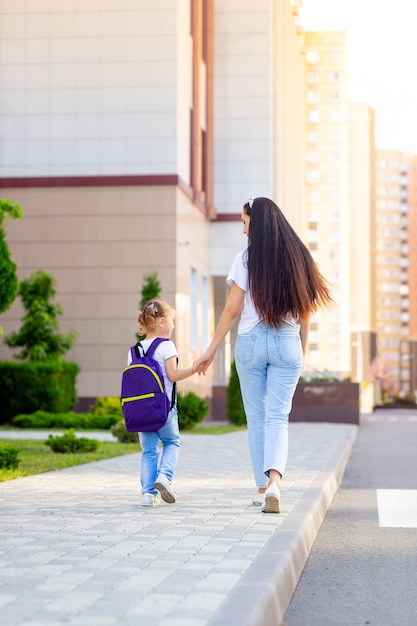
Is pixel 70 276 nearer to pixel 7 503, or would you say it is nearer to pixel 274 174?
pixel 274 174

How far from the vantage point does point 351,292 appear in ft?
484

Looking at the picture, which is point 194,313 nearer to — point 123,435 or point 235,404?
point 235,404

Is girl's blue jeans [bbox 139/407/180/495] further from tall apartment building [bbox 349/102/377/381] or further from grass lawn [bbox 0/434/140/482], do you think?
tall apartment building [bbox 349/102/377/381]

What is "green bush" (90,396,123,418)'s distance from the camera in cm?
3083

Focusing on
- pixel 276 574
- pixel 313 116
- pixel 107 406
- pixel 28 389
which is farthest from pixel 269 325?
pixel 313 116

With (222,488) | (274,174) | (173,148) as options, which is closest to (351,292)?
(274,174)

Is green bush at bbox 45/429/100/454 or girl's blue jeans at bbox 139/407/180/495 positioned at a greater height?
girl's blue jeans at bbox 139/407/180/495

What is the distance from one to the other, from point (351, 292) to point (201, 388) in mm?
108843

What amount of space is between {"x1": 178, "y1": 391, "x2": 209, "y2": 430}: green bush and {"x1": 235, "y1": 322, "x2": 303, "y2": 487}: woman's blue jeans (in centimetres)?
1695

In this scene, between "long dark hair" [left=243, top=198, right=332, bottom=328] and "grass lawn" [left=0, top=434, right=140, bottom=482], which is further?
"grass lawn" [left=0, top=434, right=140, bottom=482]

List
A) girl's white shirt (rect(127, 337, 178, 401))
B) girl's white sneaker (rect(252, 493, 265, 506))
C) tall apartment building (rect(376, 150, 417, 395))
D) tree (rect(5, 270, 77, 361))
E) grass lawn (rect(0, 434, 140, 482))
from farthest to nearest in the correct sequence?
Answer: tall apartment building (rect(376, 150, 417, 395)) → tree (rect(5, 270, 77, 361)) → grass lawn (rect(0, 434, 140, 482)) → girl's white shirt (rect(127, 337, 178, 401)) → girl's white sneaker (rect(252, 493, 265, 506))

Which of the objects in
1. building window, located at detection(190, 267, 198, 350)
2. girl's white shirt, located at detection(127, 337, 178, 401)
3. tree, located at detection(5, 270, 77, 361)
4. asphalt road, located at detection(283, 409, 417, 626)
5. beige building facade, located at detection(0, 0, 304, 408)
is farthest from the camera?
building window, located at detection(190, 267, 198, 350)

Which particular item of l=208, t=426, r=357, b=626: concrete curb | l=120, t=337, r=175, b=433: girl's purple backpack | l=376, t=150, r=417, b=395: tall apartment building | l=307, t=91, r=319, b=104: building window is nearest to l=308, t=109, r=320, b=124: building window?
l=307, t=91, r=319, b=104: building window

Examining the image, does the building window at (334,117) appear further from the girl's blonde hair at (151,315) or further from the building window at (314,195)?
the girl's blonde hair at (151,315)
